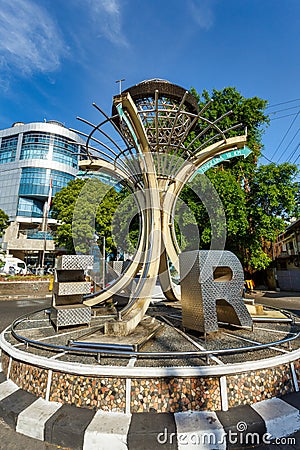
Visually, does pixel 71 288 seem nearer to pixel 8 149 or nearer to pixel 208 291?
pixel 208 291

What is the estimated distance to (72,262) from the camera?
227 inches

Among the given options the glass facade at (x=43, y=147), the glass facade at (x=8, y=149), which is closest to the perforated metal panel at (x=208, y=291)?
the glass facade at (x=43, y=147)

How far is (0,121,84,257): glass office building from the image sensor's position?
46.1 metres

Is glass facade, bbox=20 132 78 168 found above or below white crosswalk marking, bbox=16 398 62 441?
above

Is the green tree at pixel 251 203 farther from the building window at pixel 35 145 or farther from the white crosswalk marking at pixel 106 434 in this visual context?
the building window at pixel 35 145

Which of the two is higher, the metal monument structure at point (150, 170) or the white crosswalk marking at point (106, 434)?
the metal monument structure at point (150, 170)

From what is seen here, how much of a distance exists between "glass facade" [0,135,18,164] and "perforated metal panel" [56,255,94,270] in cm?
5201

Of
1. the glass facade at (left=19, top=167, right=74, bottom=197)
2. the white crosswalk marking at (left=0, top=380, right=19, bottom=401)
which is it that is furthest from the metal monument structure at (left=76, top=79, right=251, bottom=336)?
the glass facade at (left=19, top=167, right=74, bottom=197)

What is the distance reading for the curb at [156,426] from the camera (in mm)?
2557

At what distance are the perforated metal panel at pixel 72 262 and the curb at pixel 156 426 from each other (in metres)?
2.89

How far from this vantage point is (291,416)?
9.28 ft

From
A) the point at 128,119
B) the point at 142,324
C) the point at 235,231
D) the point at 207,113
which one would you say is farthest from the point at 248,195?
the point at 142,324

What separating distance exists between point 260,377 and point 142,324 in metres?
3.21

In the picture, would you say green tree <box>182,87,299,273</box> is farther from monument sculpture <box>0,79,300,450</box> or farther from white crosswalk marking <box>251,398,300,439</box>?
white crosswalk marking <box>251,398,300,439</box>
